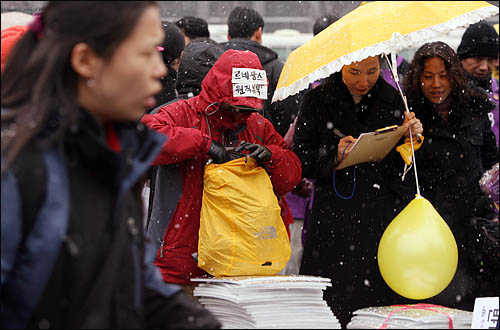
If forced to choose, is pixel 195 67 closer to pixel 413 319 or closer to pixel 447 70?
pixel 447 70

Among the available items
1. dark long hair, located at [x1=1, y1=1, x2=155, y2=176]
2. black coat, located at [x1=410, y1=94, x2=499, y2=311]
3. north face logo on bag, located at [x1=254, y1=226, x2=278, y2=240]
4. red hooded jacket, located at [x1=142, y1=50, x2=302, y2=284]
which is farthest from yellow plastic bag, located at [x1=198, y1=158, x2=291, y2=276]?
dark long hair, located at [x1=1, y1=1, x2=155, y2=176]

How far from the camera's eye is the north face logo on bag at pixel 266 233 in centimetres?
407

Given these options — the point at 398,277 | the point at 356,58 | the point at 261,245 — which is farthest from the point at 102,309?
the point at 356,58

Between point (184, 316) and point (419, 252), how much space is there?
1.85m

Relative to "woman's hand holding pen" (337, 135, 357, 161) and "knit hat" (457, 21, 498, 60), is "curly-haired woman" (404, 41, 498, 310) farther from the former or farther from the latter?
"knit hat" (457, 21, 498, 60)

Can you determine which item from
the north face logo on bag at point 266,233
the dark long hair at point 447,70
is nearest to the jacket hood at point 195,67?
the north face logo on bag at point 266,233

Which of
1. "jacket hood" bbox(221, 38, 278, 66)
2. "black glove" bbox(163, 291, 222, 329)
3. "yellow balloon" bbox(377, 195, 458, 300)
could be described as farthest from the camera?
"jacket hood" bbox(221, 38, 278, 66)

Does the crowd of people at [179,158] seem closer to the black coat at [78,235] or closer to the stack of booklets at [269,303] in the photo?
the black coat at [78,235]

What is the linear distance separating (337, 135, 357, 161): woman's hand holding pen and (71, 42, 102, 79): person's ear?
299cm

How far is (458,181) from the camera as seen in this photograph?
17.3 feet

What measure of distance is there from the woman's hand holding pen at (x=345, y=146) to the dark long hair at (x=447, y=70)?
25.6 inches

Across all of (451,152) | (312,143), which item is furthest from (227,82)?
(451,152)

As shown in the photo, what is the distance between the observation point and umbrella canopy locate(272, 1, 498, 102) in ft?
14.7

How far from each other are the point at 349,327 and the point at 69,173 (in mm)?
1962
